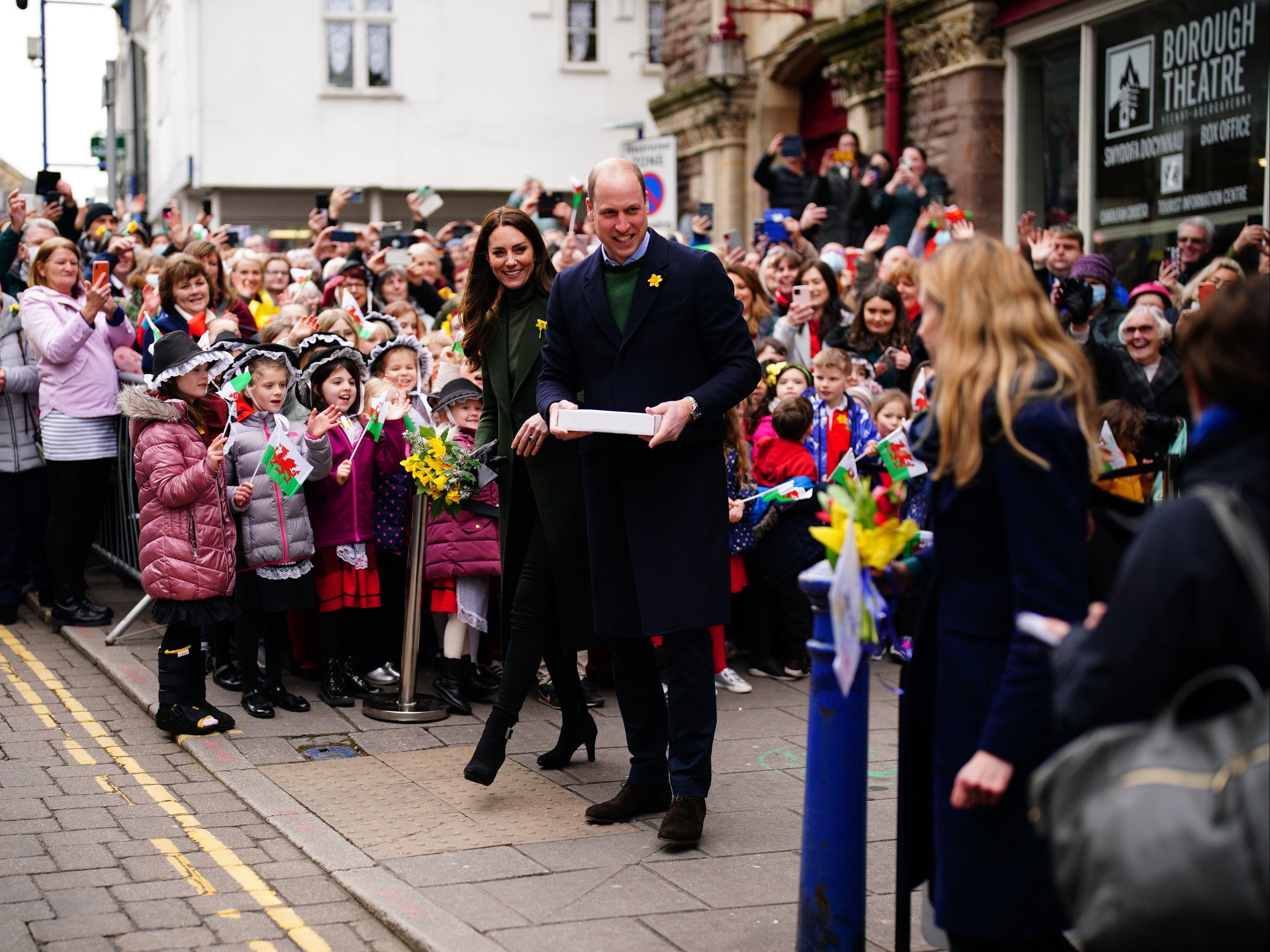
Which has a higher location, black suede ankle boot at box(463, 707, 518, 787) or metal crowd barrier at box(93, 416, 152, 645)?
metal crowd barrier at box(93, 416, 152, 645)

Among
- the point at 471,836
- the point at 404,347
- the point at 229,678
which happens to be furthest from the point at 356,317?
the point at 471,836

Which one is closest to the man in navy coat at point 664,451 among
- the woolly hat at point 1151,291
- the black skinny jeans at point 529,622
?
the black skinny jeans at point 529,622

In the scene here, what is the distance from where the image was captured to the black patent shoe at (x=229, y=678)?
730 cm

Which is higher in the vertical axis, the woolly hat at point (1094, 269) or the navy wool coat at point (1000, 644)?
the woolly hat at point (1094, 269)

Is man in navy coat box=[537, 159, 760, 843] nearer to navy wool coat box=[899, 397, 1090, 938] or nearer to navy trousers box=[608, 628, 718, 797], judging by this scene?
navy trousers box=[608, 628, 718, 797]

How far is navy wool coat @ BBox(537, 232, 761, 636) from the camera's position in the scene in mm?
4957

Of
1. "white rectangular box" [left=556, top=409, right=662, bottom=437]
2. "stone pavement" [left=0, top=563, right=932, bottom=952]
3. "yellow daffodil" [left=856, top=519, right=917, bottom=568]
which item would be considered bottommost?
"stone pavement" [left=0, top=563, right=932, bottom=952]

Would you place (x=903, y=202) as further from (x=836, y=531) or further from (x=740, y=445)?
(x=836, y=531)

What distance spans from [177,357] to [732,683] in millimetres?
3264

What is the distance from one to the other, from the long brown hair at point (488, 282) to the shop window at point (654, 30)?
25956mm

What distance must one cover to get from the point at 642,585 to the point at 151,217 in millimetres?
35370

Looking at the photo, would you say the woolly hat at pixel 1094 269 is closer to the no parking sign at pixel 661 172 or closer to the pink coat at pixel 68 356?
the no parking sign at pixel 661 172

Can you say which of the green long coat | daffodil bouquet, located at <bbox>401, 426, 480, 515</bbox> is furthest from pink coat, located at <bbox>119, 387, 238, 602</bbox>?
the green long coat

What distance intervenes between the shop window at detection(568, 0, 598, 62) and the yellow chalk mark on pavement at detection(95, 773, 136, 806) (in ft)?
87.1
